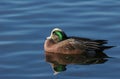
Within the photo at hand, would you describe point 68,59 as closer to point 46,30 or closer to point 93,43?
point 93,43

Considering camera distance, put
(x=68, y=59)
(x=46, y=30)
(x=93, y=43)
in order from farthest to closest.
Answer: (x=46, y=30) < (x=93, y=43) < (x=68, y=59)

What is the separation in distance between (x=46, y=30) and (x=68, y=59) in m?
1.59

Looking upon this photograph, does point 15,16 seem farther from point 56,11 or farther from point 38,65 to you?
point 38,65

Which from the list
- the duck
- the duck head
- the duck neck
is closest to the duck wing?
the duck

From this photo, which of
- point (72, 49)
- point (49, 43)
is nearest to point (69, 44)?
point (72, 49)

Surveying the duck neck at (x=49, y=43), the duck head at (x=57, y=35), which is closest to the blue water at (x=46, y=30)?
the duck neck at (x=49, y=43)

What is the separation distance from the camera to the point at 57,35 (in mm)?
14641

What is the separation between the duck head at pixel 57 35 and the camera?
47.9 ft

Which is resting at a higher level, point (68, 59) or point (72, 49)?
point (72, 49)

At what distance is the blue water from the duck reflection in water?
21 cm

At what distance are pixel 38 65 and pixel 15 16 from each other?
3.46 meters

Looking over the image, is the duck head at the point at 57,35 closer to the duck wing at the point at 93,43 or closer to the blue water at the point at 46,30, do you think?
the blue water at the point at 46,30

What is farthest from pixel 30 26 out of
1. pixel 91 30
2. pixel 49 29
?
pixel 91 30

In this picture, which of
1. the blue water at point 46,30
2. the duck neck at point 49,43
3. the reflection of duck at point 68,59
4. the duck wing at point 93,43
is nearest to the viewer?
the blue water at point 46,30
